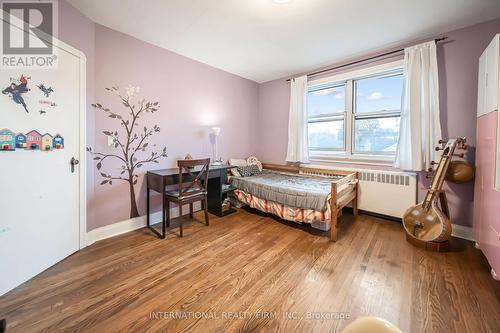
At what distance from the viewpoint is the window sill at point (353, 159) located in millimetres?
2933

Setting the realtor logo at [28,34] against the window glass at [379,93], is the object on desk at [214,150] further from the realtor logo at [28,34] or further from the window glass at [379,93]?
the window glass at [379,93]

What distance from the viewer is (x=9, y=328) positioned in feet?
3.98

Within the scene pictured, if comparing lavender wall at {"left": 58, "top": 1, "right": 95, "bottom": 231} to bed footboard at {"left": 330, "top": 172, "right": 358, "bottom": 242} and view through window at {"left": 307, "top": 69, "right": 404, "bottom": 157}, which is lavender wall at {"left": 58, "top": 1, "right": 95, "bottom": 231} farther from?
view through window at {"left": 307, "top": 69, "right": 404, "bottom": 157}

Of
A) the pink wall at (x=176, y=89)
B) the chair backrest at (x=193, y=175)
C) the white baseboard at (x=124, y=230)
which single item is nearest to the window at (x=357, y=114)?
the pink wall at (x=176, y=89)

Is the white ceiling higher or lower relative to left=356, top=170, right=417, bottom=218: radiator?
higher

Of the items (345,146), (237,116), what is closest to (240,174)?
(237,116)

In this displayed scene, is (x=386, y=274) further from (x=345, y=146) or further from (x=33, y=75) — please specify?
(x=33, y=75)

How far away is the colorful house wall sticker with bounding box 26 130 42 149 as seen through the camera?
5.33 feet

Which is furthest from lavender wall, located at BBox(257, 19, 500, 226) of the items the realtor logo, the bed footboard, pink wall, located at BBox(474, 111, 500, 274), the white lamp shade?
the realtor logo

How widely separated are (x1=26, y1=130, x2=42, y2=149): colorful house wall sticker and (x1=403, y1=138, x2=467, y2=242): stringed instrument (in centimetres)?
366

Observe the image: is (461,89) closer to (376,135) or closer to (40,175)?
(376,135)

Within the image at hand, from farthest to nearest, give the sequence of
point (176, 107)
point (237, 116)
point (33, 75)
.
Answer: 1. point (237, 116)
2. point (176, 107)
3. point (33, 75)

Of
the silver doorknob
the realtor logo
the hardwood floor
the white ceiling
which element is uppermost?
the white ceiling

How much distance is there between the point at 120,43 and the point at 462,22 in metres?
3.81
